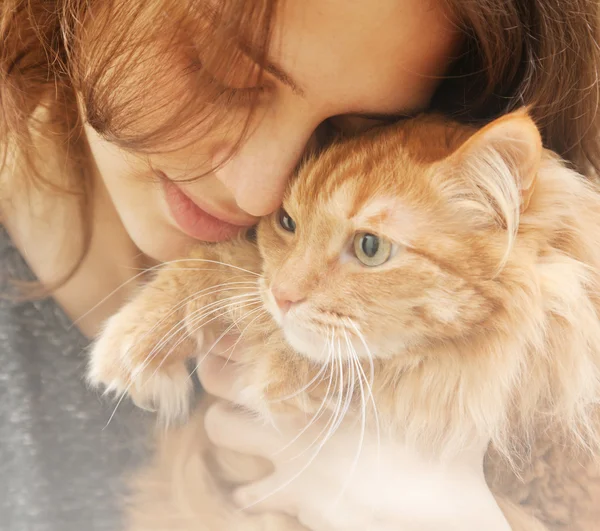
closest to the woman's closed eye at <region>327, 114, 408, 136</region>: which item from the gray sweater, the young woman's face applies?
the young woman's face

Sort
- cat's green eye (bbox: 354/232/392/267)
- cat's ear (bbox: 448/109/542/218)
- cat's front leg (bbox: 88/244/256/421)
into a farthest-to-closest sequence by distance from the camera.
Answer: cat's front leg (bbox: 88/244/256/421) < cat's green eye (bbox: 354/232/392/267) < cat's ear (bbox: 448/109/542/218)

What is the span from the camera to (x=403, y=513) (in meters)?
0.65

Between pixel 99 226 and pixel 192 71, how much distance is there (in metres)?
0.37

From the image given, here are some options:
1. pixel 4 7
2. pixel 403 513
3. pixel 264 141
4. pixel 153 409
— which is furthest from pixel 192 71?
pixel 403 513

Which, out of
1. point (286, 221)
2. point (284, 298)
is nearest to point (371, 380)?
point (284, 298)

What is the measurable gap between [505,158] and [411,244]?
139 mm

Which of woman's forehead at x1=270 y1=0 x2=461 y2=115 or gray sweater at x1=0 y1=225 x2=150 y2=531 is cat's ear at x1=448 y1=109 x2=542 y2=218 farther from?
gray sweater at x1=0 y1=225 x2=150 y2=531

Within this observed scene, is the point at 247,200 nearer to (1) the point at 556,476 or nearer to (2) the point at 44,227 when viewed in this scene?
(2) the point at 44,227

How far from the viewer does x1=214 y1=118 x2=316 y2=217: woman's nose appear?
0.69 m

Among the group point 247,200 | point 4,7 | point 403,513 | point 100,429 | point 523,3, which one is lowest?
point 100,429

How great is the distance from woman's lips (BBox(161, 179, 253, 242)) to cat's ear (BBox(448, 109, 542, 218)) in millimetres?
362

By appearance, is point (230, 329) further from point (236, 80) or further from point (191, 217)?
point (236, 80)

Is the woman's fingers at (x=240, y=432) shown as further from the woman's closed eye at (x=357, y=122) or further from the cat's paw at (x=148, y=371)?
the woman's closed eye at (x=357, y=122)

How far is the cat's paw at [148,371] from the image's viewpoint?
77 cm
